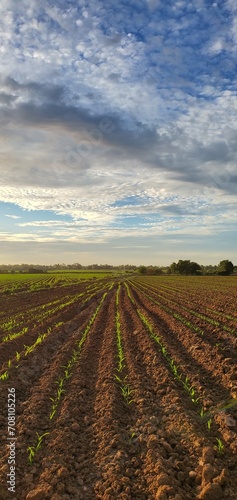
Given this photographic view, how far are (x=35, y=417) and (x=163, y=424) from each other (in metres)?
2.38

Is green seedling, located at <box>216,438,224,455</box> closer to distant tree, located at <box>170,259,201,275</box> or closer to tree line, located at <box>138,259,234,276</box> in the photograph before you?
tree line, located at <box>138,259,234,276</box>

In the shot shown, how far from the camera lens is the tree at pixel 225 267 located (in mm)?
100062

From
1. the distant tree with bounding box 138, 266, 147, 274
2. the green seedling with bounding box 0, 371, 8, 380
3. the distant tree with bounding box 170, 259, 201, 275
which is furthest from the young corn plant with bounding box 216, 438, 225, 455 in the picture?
the distant tree with bounding box 138, 266, 147, 274

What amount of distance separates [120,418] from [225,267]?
9895 cm

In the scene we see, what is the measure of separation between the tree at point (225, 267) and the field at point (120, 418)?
300 ft

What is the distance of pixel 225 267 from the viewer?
101m

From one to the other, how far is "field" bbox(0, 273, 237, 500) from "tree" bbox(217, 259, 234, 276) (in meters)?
91.3

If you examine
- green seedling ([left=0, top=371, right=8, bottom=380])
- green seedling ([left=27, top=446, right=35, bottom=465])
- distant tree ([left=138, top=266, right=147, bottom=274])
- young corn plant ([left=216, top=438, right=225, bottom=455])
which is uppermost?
distant tree ([left=138, top=266, right=147, bottom=274])

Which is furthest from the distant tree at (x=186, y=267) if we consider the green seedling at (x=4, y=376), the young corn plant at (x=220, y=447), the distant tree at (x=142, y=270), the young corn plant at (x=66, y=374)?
the young corn plant at (x=220, y=447)

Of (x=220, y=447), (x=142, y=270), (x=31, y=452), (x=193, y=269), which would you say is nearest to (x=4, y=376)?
(x=31, y=452)

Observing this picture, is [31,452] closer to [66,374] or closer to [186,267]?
[66,374]

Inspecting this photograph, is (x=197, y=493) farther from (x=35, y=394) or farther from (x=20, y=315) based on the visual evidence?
(x=20, y=315)

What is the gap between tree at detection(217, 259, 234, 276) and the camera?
10006cm

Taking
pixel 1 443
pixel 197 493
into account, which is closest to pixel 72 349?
pixel 1 443
